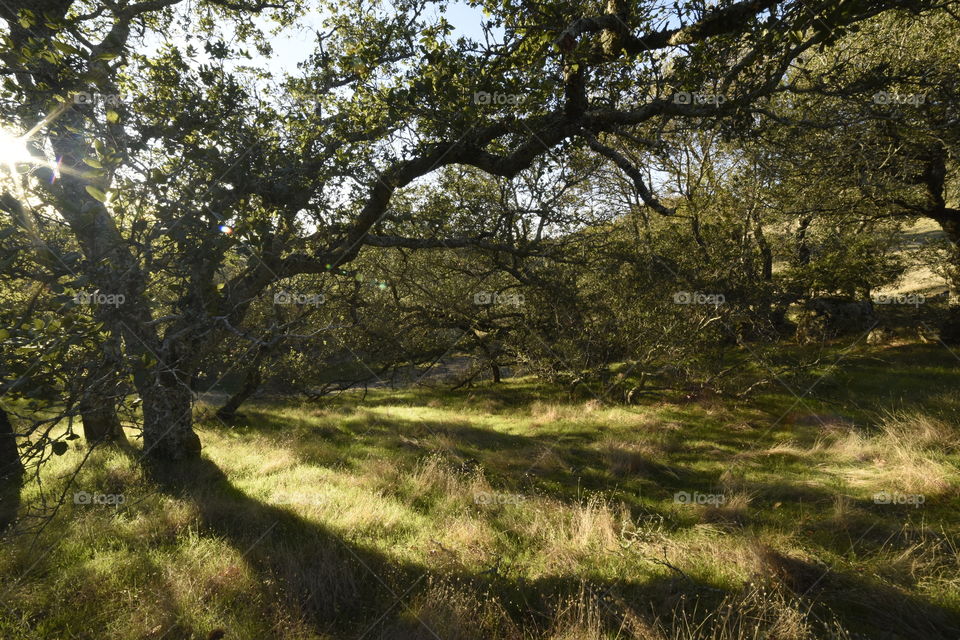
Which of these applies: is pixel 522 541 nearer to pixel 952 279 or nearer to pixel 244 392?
pixel 244 392

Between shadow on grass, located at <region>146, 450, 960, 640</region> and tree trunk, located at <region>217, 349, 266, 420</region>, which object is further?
tree trunk, located at <region>217, 349, 266, 420</region>

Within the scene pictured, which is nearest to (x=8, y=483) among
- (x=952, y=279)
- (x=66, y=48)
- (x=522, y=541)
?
(x=66, y=48)

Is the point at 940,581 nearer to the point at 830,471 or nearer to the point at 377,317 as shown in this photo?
the point at 830,471

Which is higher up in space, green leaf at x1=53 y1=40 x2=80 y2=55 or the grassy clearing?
green leaf at x1=53 y1=40 x2=80 y2=55

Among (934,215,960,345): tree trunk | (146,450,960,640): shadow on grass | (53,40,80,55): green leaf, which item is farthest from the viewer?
(934,215,960,345): tree trunk

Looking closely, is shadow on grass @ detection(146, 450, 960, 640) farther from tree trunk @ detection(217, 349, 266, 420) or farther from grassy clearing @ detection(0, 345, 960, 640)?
tree trunk @ detection(217, 349, 266, 420)

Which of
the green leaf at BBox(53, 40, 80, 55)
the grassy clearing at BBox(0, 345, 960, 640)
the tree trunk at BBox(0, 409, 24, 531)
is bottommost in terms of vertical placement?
the grassy clearing at BBox(0, 345, 960, 640)

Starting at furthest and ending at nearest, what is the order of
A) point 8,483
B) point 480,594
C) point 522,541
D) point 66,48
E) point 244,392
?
point 244,392 < point 8,483 < point 522,541 < point 480,594 < point 66,48

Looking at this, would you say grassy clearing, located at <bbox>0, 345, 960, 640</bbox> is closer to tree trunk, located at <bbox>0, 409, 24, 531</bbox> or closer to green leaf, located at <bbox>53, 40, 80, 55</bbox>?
tree trunk, located at <bbox>0, 409, 24, 531</bbox>

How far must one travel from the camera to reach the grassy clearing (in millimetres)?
3566

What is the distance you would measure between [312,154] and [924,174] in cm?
1537

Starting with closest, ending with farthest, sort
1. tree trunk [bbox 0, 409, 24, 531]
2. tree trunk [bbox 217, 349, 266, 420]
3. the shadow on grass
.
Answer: the shadow on grass → tree trunk [bbox 0, 409, 24, 531] → tree trunk [bbox 217, 349, 266, 420]

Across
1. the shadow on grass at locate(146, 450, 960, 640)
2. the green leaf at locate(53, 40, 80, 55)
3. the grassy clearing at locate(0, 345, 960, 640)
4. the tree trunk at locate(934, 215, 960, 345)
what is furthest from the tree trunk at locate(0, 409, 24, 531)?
the tree trunk at locate(934, 215, 960, 345)

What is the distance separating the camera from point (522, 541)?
16.6ft
